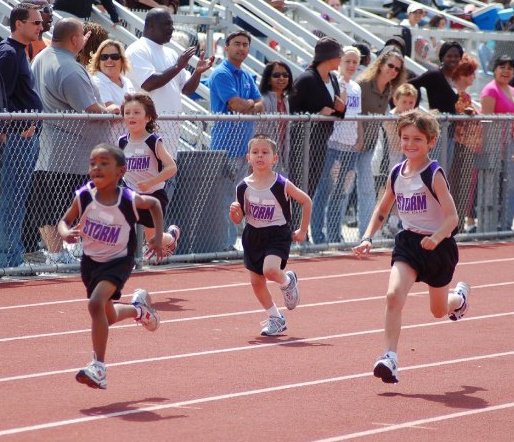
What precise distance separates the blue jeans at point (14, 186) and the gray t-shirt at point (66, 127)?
228mm

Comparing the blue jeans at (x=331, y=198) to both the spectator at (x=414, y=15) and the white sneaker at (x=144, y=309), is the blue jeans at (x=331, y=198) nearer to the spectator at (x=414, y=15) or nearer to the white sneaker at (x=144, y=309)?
the white sneaker at (x=144, y=309)

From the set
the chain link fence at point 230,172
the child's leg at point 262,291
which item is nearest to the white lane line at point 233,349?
the child's leg at point 262,291

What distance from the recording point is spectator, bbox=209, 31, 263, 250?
45.5 ft

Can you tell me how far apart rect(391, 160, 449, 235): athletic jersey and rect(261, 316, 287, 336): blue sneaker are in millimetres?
1560

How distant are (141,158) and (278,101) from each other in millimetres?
4072

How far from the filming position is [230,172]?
1390 cm

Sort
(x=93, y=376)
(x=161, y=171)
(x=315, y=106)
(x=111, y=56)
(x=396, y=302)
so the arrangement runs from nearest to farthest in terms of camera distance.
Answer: (x=93, y=376) → (x=396, y=302) → (x=161, y=171) → (x=111, y=56) → (x=315, y=106)

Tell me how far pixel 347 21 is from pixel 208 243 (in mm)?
7212

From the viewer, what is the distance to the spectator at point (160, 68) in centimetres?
1302

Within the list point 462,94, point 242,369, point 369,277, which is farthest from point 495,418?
point 462,94

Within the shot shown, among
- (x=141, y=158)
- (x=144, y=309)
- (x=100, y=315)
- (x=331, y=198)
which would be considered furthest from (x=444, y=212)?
(x=331, y=198)

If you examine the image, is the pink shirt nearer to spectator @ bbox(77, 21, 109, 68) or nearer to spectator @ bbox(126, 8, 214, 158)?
spectator @ bbox(126, 8, 214, 158)

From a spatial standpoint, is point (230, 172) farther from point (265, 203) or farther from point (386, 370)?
point (386, 370)

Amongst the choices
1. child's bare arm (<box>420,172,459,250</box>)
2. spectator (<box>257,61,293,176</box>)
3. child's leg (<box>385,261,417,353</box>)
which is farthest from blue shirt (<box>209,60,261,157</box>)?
child's leg (<box>385,261,417,353</box>)
